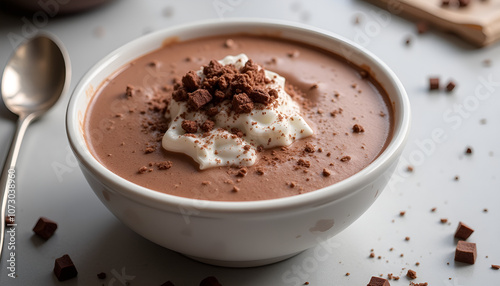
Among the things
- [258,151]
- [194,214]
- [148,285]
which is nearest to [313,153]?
[258,151]

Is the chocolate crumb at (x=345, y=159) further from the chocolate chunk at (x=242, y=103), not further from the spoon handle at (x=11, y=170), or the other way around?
the spoon handle at (x=11, y=170)

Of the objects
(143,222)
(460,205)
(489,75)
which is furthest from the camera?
(489,75)

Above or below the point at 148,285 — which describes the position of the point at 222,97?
above

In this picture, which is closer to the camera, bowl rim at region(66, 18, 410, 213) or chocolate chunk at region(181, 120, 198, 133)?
bowl rim at region(66, 18, 410, 213)

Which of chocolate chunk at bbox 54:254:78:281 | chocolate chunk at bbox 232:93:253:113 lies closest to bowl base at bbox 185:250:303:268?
chocolate chunk at bbox 54:254:78:281

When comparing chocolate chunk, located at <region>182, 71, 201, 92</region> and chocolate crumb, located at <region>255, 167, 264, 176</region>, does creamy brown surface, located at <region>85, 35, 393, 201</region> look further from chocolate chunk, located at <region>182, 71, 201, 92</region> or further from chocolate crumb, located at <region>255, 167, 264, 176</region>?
chocolate chunk, located at <region>182, 71, 201, 92</region>

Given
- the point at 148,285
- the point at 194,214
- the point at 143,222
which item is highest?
the point at 194,214

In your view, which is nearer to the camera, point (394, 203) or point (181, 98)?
point (181, 98)

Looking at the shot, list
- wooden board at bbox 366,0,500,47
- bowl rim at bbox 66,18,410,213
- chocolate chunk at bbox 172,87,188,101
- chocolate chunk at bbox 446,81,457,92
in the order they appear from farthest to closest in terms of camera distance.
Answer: wooden board at bbox 366,0,500,47, chocolate chunk at bbox 446,81,457,92, chocolate chunk at bbox 172,87,188,101, bowl rim at bbox 66,18,410,213

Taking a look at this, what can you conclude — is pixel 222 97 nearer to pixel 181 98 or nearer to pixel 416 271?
pixel 181 98
